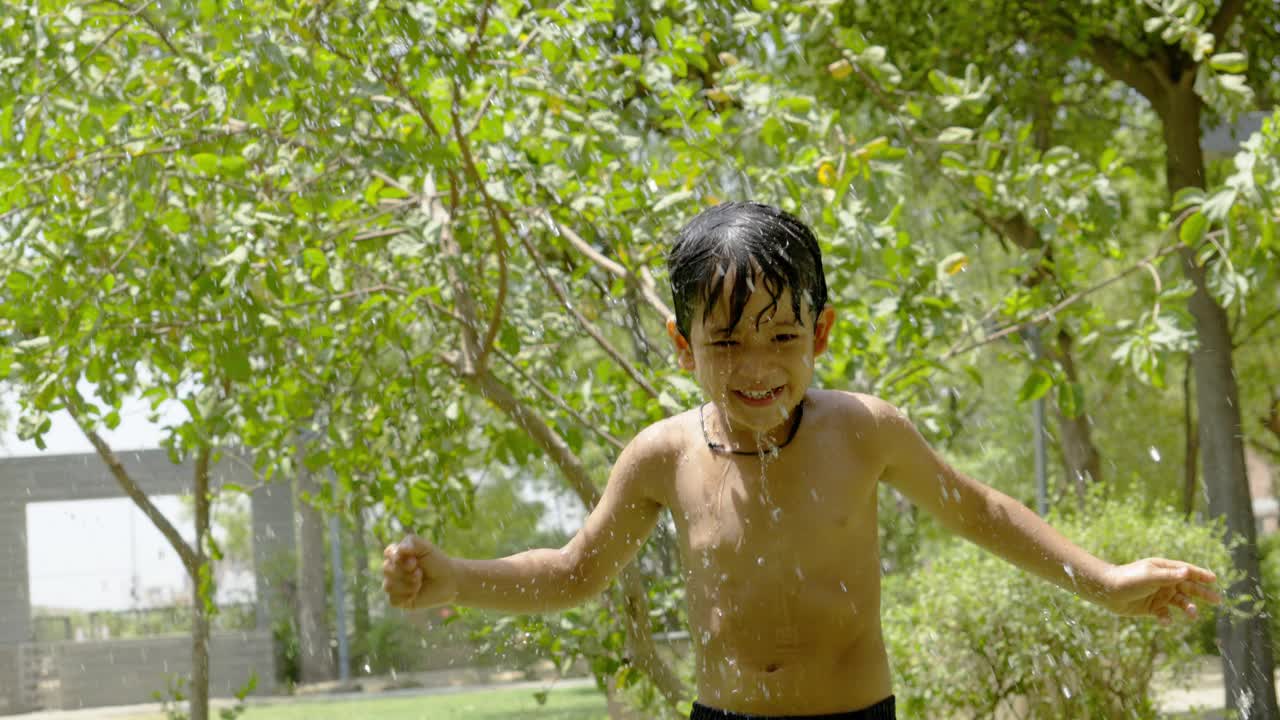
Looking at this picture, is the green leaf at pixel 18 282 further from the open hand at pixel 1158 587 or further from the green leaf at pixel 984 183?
the open hand at pixel 1158 587

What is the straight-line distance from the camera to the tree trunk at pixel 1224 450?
913 centimetres

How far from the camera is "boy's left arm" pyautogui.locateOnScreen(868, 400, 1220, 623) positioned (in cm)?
235

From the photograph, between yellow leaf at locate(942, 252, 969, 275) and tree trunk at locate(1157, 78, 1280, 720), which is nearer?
yellow leaf at locate(942, 252, 969, 275)

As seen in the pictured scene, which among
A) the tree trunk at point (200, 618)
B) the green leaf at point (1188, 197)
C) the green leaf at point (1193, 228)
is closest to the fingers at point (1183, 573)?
the green leaf at point (1193, 228)

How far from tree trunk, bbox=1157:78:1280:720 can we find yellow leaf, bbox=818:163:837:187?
19.7ft

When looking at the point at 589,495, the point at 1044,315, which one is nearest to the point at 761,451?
the point at 589,495

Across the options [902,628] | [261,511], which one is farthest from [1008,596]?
[261,511]

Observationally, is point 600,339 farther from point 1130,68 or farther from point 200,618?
point 1130,68

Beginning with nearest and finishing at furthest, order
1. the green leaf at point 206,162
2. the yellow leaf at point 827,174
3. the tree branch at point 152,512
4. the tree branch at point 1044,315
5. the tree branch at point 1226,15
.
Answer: the green leaf at point 206,162, the yellow leaf at point 827,174, the tree branch at point 1044,315, the tree branch at point 152,512, the tree branch at point 1226,15

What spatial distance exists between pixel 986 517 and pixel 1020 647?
14.9ft

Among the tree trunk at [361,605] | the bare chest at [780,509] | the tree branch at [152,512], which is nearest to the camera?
the bare chest at [780,509]

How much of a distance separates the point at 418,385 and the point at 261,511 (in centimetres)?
1627

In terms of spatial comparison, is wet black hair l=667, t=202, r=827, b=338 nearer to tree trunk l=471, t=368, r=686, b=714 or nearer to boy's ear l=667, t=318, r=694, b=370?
boy's ear l=667, t=318, r=694, b=370

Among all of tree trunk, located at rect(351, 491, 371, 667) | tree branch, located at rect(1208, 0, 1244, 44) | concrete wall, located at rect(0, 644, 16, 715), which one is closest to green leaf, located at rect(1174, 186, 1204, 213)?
tree branch, located at rect(1208, 0, 1244, 44)
